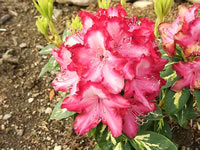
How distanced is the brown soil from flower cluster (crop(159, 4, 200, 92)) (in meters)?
0.85

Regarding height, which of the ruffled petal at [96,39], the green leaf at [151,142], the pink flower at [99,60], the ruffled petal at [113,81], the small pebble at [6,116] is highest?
the ruffled petal at [96,39]

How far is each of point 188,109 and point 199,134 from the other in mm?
610

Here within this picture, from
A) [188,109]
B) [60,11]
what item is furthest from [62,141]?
[60,11]

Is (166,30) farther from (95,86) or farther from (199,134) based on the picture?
(199,134)

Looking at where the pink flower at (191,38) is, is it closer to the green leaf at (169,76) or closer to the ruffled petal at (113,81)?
the green leaf at (169,76)

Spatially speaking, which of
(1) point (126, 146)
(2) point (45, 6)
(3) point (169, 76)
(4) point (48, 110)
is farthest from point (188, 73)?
(4) point (48, 110)

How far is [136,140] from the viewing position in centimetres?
132

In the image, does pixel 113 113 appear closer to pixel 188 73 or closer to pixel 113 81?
pixel 113 81

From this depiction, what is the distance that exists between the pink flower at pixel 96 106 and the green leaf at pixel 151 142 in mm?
391

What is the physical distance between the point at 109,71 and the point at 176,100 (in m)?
0.52

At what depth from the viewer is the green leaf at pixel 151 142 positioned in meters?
1.25

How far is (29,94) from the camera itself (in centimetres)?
225

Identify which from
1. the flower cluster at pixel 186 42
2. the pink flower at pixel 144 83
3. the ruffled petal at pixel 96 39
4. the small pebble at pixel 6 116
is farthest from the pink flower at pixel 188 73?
the small pebble at pixel 6 116

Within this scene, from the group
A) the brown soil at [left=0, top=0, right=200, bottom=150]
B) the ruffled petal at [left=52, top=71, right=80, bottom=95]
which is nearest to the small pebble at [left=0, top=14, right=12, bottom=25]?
the brown soil at [left=0, top=0, right=200, bottom=150]
